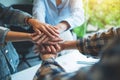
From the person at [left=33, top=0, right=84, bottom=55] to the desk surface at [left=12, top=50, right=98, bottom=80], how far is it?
388 mm

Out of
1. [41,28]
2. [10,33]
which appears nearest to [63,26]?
[41,28]

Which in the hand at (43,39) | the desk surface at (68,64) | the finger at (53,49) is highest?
the hand at (43,39)

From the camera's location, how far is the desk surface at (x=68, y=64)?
134 centimetres

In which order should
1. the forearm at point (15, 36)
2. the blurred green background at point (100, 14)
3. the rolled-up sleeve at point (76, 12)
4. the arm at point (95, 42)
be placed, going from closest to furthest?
the arm at point (95, 42) < the forearm at point (15, 36) < the rolled-up sleeve at point (76, 12) < the blurred green background at point (100, 14)

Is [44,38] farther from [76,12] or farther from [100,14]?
[100,14]

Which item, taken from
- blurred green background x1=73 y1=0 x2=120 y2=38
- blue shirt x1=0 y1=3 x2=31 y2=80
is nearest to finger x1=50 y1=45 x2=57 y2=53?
blue shirt x1=0 y1=3 x2=31 y2=80

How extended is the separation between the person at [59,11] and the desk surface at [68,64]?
0.39 metres

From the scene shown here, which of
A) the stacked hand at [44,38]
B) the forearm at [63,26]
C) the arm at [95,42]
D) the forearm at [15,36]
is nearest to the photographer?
the arm at [95,42]

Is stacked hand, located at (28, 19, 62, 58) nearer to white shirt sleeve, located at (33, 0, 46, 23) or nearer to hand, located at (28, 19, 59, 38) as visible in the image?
hand, located at (28, 19, 59, 38)

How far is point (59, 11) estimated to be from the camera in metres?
2.16

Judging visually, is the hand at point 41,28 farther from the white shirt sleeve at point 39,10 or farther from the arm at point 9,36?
the white shirt sleeve at point 39,10

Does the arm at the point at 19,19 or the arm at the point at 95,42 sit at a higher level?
the arm at the point at 19,19

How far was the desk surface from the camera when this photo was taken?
1.34 m

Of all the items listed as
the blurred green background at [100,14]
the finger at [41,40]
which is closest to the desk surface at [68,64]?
the finger at [41,40]
